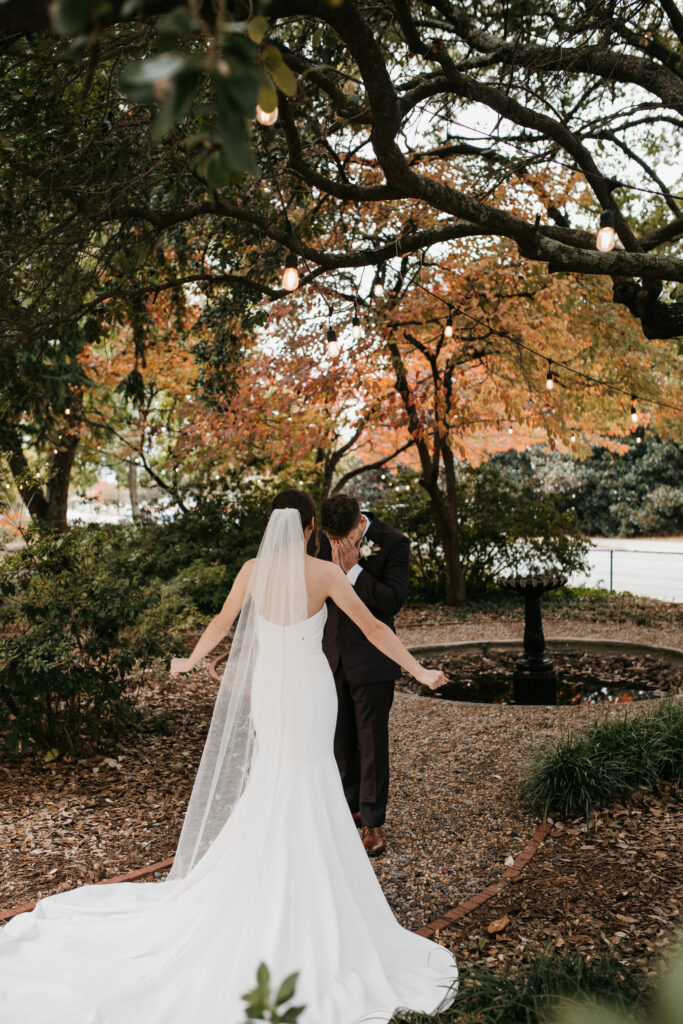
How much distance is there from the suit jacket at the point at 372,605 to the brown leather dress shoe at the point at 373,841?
2.79 ft

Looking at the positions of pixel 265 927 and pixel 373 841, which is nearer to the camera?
pixel 265 927

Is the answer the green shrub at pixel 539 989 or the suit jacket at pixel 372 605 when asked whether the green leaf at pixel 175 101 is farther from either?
the suit jacket at pixel 372 605

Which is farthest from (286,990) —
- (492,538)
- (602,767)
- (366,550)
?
(492,538)

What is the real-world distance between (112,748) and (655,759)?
3954 mm

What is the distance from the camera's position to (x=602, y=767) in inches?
202

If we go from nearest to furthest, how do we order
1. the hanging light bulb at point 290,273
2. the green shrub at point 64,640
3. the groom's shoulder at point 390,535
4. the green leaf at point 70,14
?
1. the green leaf at point 70,14
2. the groom's shoulder at point 390,535
3. the green shrub at point 64,640
4. the hanging light bulb at point 290,273

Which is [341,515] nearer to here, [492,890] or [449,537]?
[492,890]

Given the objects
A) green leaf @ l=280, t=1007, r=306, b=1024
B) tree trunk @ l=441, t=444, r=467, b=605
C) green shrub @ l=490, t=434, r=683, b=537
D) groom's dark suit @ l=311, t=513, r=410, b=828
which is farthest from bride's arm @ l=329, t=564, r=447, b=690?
green shrub @ l=490, t=434, r=683, b=537

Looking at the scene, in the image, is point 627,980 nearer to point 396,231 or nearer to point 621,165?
point 396,231

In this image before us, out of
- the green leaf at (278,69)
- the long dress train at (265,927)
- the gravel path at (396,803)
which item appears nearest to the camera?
the green leaf at (278,69)

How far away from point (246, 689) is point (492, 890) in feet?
5.52

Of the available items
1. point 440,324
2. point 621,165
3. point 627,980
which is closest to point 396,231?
point 440,324

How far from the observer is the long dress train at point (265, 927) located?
9.81 ft

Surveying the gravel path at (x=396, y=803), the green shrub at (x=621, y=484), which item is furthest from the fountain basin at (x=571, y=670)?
the green shrub at (x=621, y=484)
